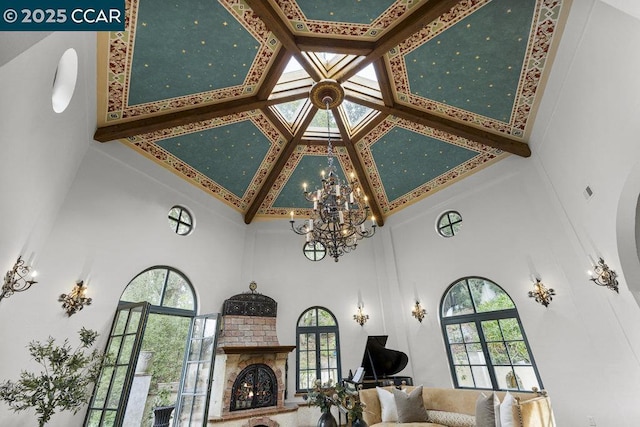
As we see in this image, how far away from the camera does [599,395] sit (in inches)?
165

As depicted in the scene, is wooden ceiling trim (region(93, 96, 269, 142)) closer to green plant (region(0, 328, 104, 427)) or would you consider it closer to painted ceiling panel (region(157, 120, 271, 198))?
painted ceiling panel (region(157, 120, 271, 198))

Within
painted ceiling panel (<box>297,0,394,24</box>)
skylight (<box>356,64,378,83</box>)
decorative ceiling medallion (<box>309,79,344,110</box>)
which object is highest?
skylight (<box>356,64,378,83</box>)

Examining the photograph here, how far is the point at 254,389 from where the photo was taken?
5668mm

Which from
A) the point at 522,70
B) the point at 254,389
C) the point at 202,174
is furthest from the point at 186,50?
the point at 254,389

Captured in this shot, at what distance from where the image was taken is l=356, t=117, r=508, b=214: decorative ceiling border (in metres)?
6.00

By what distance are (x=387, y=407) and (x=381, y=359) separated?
121 centimetres

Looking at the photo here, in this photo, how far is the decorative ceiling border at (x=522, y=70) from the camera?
3824 millimetres

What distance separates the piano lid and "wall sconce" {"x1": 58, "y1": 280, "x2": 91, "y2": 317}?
15.6 feet

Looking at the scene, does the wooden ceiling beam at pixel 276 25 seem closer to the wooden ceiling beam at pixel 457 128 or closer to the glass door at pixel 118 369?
the wooden ceiling beam at pixel 457 128

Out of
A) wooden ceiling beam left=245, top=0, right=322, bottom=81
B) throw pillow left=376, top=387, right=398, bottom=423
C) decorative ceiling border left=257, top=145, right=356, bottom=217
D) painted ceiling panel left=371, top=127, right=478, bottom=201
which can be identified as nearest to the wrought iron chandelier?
wooden ceiling beam left=245, top=0, right=322, bottom=81

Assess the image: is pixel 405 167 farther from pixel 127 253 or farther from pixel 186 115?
pixel 127 253

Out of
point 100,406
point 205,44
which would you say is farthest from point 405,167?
point 100,406

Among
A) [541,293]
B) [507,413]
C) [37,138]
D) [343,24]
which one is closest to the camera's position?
[37,138]

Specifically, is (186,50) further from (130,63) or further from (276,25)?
(276,25)
